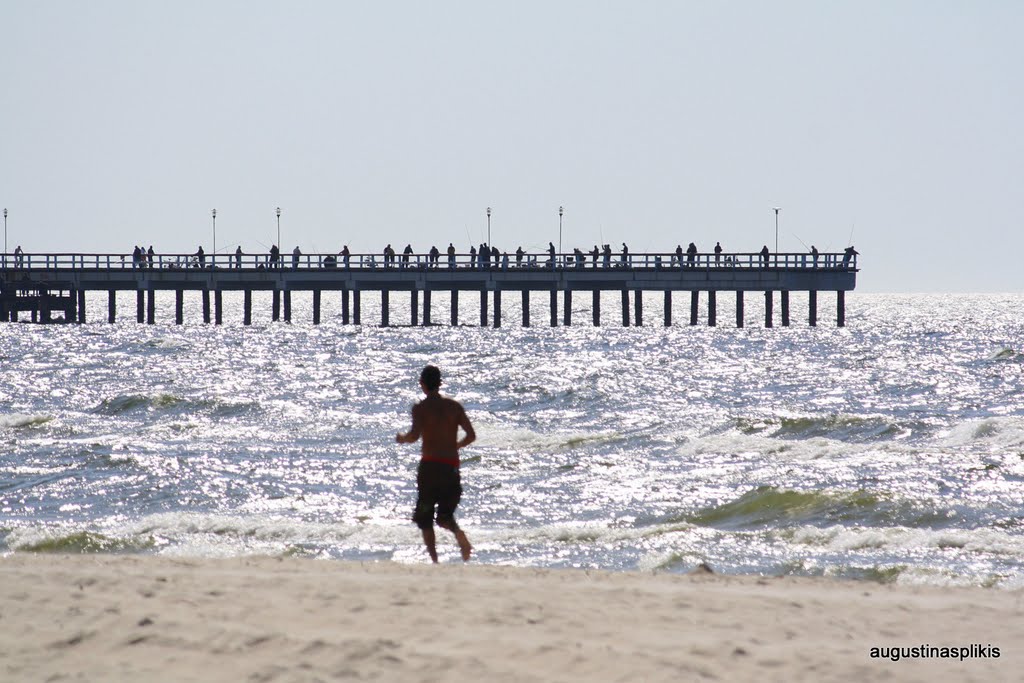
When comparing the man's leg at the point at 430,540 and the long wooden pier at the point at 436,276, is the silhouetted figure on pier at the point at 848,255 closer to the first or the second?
the long wooden pier at the point at 436,276

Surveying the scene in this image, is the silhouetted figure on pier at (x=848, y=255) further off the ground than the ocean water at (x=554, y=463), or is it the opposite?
the silhouetted figure on pier at (x=848, y=255)

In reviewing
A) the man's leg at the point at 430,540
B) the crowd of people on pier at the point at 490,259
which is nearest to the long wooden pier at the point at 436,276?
the crowd of people on pier at the point at 490,259

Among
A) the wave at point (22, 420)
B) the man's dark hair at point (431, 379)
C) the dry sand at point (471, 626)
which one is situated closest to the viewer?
the dry sand at point (471, 626)

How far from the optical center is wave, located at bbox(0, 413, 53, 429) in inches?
891

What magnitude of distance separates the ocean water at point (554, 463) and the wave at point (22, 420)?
0.28ft

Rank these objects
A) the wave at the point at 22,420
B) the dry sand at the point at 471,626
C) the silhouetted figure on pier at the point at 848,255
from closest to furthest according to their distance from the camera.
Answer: the dry sand at the point at 471,626 → the wave at the point at 22,420 → the silhouetted figure on pier at the point at 848,255

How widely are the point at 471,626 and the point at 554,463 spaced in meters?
11.4

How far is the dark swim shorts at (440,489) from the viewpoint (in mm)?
9305

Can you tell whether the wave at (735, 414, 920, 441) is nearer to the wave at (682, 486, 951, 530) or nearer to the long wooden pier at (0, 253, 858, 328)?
the wave at (682, 486, 951, 530)

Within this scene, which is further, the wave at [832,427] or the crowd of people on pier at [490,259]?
the crowd of people on pier at [490,259]

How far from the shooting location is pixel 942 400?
29.8 metres

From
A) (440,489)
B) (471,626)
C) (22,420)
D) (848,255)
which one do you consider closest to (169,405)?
(22,420)

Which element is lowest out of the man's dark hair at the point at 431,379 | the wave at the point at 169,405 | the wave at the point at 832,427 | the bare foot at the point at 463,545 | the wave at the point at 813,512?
the wave at the point at 169,405

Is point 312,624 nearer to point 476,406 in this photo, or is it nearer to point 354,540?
point 354,540
